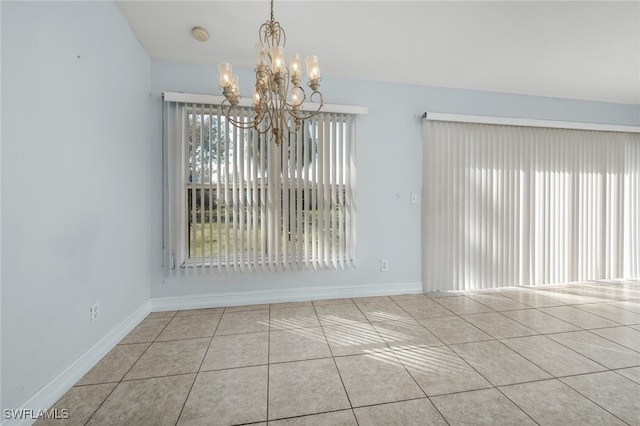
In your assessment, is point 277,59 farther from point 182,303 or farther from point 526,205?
point 526,205

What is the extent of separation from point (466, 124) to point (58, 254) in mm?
3888

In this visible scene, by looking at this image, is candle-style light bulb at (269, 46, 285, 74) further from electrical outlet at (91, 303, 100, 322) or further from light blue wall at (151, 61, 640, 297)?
electrical outlet at (91, 303, 100, 322)

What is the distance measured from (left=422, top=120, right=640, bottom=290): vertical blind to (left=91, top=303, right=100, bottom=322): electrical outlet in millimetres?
3094

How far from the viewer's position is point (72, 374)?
1510 mm

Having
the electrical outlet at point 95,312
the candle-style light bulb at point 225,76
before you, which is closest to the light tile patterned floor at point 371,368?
the electrical outlet at point 95,312

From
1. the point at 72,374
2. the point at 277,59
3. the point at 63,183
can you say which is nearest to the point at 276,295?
the point at 72,374

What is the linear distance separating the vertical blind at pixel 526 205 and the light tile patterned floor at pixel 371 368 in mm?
705

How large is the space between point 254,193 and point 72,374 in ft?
5.92

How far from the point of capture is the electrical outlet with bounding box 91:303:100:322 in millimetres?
1704

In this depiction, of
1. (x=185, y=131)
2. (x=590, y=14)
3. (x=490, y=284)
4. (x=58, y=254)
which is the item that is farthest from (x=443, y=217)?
(x=58, y=254)

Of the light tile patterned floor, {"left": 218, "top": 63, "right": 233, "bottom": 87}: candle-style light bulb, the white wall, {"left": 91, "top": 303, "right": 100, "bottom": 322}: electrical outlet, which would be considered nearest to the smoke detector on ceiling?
the white wall

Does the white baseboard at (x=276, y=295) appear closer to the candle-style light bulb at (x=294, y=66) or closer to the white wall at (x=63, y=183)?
the white wall at (x=63, y=183)

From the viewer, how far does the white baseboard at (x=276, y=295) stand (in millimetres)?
2650

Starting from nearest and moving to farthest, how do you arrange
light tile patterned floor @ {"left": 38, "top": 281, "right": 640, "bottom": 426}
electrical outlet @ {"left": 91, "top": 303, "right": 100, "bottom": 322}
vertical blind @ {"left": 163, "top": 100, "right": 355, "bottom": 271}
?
light tile patterned floor @ {"left": 38, "top": 281, "right": 640, "bottom": 426} → electrical outlet @ {"left": 91, "top": 303, "right": 100, "bottom": 322} → vertical blind @ {"left": 163, "top": 100, "right": 355, "bottom": 271}
